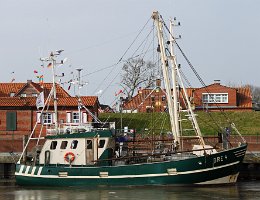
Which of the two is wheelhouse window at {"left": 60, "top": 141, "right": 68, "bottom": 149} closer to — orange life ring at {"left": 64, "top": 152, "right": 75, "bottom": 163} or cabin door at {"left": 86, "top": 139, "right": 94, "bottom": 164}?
orange life ring at {"left": 64, "top": 152, "right": 75, "bottom": 163}

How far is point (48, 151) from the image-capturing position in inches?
1500

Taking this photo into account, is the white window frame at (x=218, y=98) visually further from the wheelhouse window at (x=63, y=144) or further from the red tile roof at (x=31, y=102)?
the wheelhouse window at (x=63, y=144)

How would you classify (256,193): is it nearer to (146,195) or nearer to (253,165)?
(146,195)

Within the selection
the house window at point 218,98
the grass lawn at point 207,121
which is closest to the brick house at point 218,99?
the house window at point 218,98

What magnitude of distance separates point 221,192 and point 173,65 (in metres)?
9.59

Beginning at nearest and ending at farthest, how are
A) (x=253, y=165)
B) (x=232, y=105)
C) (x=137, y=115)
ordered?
1. (x=253, y=165)
2. (x=137, y=115)
3. (x=232, y=105)

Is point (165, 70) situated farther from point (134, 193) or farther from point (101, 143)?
point (134, 193)

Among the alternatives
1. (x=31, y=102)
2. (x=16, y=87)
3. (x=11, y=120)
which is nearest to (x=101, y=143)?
(x=31, y=102)

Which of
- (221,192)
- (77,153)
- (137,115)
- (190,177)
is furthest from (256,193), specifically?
(137,115)

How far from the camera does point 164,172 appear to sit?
34.5 m

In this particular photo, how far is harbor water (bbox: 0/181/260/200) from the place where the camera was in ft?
102

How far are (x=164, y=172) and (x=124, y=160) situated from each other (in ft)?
10.2

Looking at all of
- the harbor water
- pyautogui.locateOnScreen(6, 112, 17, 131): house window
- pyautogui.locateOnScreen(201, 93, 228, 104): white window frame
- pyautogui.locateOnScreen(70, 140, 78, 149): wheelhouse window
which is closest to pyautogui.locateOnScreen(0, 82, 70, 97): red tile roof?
pyautogui.locateOnScreen(6, 112, 17, 131): house window

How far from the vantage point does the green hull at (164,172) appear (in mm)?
34469
